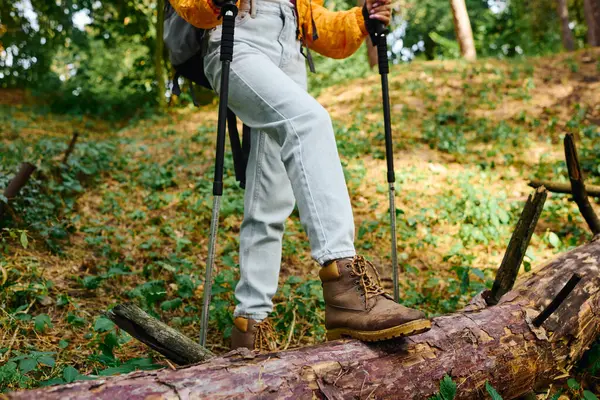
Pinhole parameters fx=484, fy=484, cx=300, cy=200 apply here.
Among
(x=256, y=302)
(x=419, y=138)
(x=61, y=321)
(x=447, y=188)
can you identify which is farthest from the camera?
(x=419, y=138)

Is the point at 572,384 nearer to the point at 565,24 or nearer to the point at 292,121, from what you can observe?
the point at 292,121

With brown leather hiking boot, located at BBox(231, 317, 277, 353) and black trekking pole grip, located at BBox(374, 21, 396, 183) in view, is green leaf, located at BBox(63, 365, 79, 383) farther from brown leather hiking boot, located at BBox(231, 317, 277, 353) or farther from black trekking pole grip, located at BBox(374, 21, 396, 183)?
black trekking pole grip, located at BBox(374, 21, 396, 183)

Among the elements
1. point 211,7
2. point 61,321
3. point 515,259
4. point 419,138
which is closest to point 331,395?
point 515,259

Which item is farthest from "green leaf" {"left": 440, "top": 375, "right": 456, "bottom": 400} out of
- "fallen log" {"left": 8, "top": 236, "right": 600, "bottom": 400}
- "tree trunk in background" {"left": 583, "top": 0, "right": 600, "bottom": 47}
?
"tree trunk in background" {"left": 583, "top": 0, "right": 600, "bottom": 47}

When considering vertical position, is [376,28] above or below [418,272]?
above

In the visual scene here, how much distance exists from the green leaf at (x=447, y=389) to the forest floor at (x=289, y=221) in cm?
113

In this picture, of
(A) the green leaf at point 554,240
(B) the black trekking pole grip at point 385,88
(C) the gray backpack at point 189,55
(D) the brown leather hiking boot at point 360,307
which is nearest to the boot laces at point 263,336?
(D) the brown leather hiking boot at point 360,307

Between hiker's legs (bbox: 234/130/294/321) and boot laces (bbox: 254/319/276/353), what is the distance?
0.07 metres

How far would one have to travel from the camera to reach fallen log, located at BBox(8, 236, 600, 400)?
5.01 ft

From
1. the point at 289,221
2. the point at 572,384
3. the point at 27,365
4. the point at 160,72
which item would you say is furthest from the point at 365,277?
the point at 160,72

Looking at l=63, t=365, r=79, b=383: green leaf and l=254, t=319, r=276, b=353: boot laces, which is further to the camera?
l=254, t=319, r=276, b=353: boot laces

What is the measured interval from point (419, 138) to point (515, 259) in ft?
15.4

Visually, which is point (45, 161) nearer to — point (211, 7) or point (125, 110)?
point (211, 7)

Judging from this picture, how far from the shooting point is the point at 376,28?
2.74m
